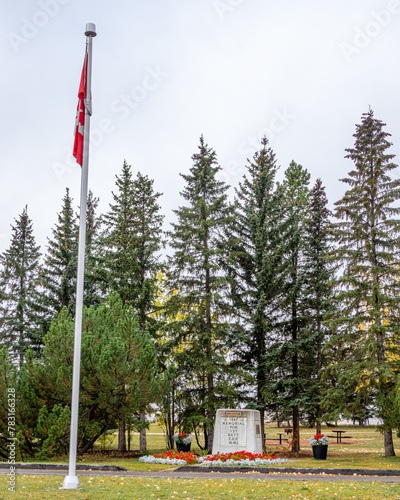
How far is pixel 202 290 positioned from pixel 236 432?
691 centimetres

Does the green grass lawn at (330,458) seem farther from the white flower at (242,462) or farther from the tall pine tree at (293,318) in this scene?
the tall pine tree at (293,318)

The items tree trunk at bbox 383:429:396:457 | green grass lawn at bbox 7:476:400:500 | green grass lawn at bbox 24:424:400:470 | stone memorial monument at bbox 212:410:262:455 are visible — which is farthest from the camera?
tree trunk at bbox 383:429:396:457

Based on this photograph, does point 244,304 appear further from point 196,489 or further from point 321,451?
point 196,489

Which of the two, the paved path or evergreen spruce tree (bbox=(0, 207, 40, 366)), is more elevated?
evergreen spruce tree (bbox=(0, 207, 40, 366))

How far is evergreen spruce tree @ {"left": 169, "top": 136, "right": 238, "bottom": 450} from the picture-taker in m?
20.7

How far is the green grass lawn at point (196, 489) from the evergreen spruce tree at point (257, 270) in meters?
12.0

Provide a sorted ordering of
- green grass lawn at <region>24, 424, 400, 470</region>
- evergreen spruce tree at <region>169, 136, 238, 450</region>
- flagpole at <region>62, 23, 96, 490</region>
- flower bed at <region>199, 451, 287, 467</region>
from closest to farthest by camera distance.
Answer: flagpole at <region>62, 23, 96, 490</region> < flower bed at <region>199, 451, 287, 467</region> < green grass lawn at <region>24, 424, 400, 470</region> < evergreen spruce tree at <region>169, 136, 238, 450</region>

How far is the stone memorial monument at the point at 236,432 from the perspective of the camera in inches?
656

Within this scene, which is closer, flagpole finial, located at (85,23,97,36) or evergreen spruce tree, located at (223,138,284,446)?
flagpole finial, located at (85,23,97,36)

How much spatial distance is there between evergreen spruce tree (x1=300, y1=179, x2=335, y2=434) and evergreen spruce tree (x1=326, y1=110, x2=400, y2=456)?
4.34 ft

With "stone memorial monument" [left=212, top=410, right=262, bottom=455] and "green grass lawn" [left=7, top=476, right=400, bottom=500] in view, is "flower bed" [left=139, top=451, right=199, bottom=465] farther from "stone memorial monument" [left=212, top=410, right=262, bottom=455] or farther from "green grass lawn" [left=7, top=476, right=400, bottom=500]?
"green grass lawn" [left=7, top=476, right=400, bottom=500]

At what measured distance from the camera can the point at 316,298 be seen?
946 inches

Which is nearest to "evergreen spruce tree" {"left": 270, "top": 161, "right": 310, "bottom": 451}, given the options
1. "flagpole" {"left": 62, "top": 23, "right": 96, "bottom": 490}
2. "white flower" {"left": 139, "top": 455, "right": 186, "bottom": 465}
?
"white flower" {"left": 139, "top": 455, "right": 186, "bottom": 465}

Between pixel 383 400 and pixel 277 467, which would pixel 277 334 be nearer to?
pixel 383 400
